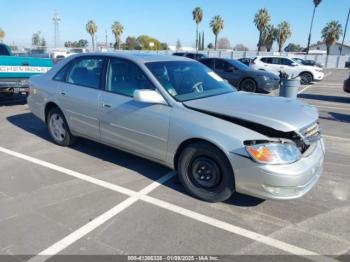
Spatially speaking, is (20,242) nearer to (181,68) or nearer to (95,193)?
(95,193)

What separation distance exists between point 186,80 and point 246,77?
9.58m

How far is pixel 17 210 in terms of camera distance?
3.54 m

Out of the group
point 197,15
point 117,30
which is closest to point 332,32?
point 197,15

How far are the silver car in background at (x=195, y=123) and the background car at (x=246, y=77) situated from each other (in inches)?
344

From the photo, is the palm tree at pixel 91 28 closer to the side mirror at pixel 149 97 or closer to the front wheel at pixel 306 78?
the front wheel at pixel 306 78

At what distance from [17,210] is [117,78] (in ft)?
7.03

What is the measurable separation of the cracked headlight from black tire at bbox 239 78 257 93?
10441mm

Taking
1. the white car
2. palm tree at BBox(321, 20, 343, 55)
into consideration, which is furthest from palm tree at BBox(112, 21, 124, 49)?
the white car

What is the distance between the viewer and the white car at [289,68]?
63.3ft

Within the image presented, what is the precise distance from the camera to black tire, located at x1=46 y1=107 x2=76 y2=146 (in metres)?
5.56

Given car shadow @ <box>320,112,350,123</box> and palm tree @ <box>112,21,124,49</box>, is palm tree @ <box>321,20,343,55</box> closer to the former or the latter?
palm tree @ <box>112,21,124,49</box>

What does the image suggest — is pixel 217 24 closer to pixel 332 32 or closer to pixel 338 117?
pixel 332 32

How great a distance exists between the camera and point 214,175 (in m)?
3.67

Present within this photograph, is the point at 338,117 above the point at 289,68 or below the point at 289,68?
below
